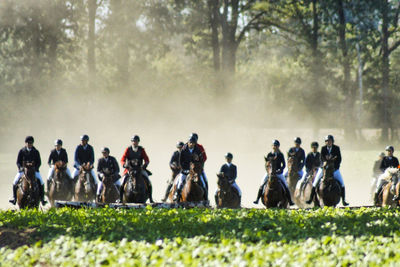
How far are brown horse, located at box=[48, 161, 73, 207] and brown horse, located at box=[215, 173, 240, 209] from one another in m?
5.02

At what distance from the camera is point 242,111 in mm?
59500

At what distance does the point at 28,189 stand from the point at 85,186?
2.51 metres

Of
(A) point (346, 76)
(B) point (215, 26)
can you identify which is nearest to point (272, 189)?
(A) point (346, 76)

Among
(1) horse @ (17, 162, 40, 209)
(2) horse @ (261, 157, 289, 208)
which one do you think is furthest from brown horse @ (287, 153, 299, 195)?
(1) horse @ (17, 162, 40, 209)

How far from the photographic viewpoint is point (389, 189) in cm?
1841

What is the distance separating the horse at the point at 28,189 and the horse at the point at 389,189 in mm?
10383

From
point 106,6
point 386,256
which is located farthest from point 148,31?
point 386,256

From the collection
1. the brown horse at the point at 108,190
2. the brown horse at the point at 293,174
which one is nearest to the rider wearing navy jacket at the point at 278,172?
the brown horse at the point at 293,174

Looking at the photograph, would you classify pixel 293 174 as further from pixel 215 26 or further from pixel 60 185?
pixel 215 26

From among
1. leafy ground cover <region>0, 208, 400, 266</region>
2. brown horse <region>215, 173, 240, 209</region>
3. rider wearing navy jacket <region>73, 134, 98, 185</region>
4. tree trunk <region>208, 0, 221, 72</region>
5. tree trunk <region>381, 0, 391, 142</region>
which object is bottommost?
leafy ground cover <region>0, 208, 400, 266</region>

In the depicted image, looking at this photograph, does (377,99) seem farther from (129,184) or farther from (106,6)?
(129,184)

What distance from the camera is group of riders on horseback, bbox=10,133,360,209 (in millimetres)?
17516

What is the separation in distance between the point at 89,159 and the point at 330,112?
1825 inches

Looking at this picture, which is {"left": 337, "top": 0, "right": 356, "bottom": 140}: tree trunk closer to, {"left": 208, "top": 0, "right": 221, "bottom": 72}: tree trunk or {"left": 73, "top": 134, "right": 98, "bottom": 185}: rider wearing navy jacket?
{"left": 208, "top": 0, "right": 221, "bottom": 72}: tree trunk
